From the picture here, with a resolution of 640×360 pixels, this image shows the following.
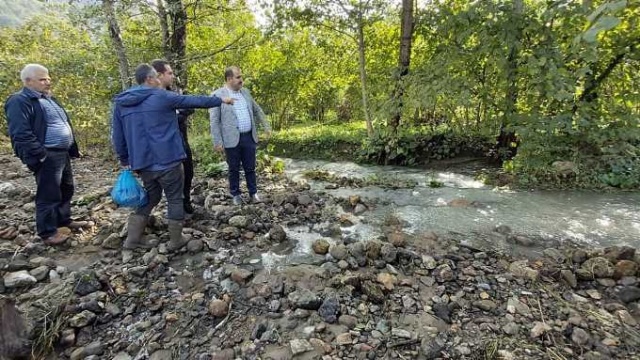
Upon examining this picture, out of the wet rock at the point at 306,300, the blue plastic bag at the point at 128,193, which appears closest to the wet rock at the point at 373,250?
the wet rock at the point at 306,300

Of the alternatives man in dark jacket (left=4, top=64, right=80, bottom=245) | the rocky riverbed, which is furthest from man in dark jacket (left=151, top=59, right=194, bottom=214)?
man in dark jacket (left=4, top=64, right=80, bottom=245)

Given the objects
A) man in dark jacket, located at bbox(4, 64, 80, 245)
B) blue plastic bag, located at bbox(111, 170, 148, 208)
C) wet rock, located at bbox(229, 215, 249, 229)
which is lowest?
wet rock, located at bbox(229, 215, 249, 229)

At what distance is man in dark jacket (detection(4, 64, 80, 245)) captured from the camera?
3.36 meters

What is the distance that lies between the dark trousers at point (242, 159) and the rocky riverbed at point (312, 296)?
0.89 meters

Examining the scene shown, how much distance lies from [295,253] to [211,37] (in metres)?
10.5

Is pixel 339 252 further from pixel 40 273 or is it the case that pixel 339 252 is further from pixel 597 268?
pixel 40 273

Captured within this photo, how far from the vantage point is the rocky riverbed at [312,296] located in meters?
2.51

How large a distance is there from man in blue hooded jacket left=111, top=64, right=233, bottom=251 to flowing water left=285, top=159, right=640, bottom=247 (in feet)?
7.22

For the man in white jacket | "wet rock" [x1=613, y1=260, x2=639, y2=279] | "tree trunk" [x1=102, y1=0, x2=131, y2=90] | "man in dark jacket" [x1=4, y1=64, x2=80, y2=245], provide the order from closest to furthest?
1. "wet rock" [x1=613, y1=260, x2=639, y2=279]
2. "man in dark jacket" [x1=4, y1=64, x2=80, y2=245]
3. the man in white jacket
4. "tree trunk" [x1=102, y1=0, x2=131, y2=90]

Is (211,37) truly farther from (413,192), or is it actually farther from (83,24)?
(413,192)

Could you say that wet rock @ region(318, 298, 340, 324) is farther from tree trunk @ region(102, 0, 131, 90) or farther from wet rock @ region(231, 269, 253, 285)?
tree trunk @ region(102, 0, 131, 90)

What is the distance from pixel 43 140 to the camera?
3578 mm

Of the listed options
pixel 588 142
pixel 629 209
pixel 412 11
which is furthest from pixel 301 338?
pixel 412 11

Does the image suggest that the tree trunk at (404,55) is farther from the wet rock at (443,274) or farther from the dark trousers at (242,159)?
the wet rock at (443,274)
